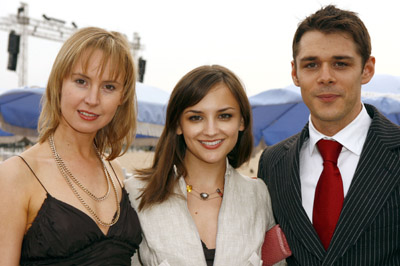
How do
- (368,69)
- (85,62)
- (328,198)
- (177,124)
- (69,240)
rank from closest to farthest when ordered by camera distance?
(69,240)
(85,62)
(328,198)
(368,69)
(177,124)

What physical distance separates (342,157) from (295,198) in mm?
345

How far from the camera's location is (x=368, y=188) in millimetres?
2041

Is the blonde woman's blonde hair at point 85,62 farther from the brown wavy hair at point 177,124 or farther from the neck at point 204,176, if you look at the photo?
the neck at point 204,176

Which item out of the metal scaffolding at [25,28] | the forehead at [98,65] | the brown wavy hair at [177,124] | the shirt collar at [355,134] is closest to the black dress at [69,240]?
the brown wavy hair at [177,124]

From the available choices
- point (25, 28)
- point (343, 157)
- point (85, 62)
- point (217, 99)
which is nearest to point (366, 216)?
point (343, 157)

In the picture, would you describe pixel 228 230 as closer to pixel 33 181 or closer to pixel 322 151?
pixel 322 151

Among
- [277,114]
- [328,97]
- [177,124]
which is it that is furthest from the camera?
[277,114]

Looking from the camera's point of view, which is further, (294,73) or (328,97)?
(294,73)

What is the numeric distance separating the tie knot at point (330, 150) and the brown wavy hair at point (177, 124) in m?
0.50

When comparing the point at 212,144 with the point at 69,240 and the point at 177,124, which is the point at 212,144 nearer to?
the point at 177,124

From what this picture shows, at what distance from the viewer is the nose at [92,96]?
2053mm

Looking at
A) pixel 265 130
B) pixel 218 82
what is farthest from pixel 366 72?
pixel 265 130

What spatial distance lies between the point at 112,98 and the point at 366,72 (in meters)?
1.45

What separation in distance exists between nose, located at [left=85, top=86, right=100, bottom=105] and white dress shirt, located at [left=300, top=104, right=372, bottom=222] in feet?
4.03
